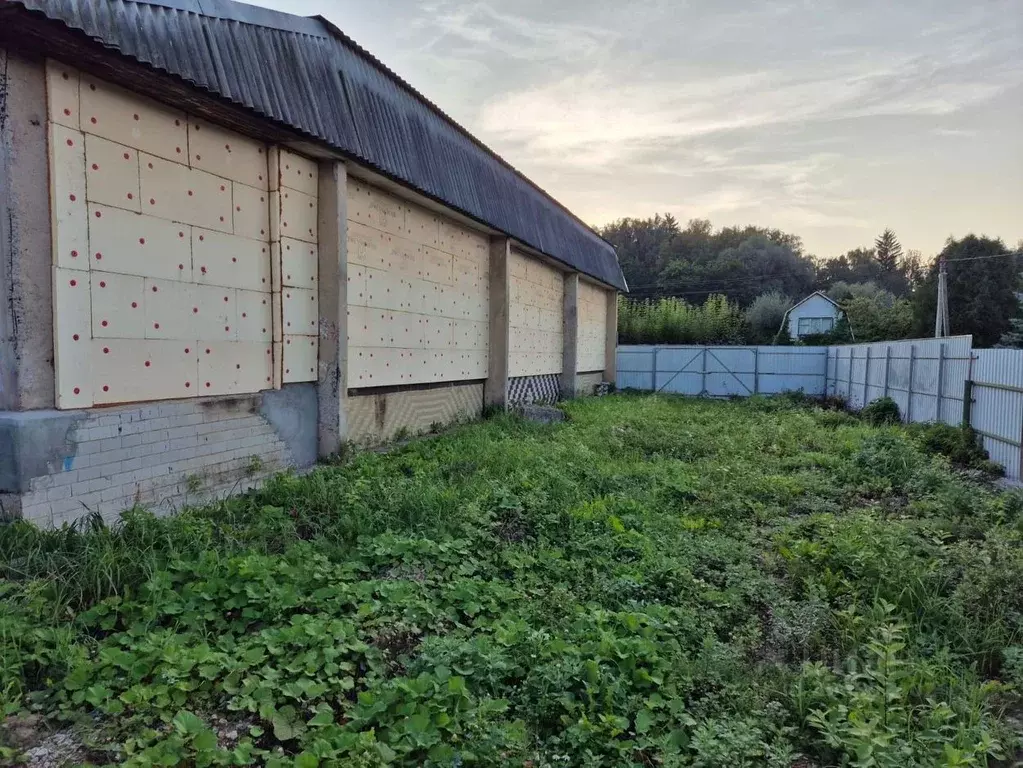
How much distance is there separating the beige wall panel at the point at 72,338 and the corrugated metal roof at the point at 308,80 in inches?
63.5

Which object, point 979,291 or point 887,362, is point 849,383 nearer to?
point 887,362

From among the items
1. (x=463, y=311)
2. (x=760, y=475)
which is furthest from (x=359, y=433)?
(x=760, y=475)

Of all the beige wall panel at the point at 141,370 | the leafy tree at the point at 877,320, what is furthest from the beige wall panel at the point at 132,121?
the leafy tree at the point at 877,320

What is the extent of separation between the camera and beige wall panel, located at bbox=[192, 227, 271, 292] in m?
5.14

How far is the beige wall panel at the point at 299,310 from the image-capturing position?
6.09 m

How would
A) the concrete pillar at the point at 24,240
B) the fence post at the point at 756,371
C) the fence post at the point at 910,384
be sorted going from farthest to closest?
the fence post at the point at 756,371 < the fence post at the point at 910,384 < the concrete pillar at the point at 24,240

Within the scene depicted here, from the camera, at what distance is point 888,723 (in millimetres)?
2408

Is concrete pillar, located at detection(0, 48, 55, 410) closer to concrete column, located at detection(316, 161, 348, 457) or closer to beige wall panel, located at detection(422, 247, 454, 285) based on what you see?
concrete column, located at detection(316, 161, 348, 457)

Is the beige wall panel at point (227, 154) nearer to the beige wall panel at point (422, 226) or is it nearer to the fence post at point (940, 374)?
the beige wall panel at point (422, 226)

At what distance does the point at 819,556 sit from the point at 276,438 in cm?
507

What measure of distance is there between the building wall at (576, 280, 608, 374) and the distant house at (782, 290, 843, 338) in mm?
23969

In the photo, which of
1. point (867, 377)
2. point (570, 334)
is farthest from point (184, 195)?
point (867, 377)

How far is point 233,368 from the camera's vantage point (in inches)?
216

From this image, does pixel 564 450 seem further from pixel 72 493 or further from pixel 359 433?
pixel 72 493
